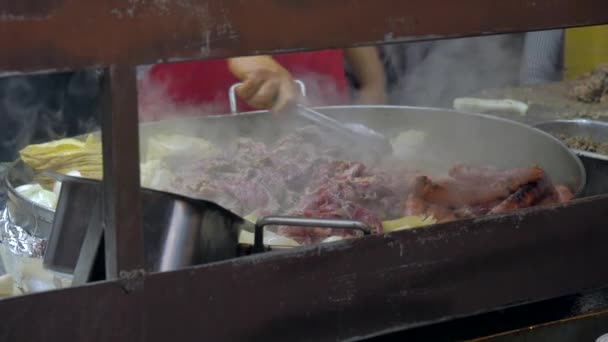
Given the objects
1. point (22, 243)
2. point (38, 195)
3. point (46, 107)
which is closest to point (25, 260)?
point (22, 243)

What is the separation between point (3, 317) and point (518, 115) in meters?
Answer: 3.18

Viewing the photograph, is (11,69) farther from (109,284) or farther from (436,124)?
(436,124)

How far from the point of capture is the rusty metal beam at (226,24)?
1234 mm

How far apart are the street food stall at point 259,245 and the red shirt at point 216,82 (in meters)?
1.96

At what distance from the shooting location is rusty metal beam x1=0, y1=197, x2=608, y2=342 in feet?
4.68

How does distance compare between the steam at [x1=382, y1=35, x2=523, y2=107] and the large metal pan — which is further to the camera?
the steam at [x1=382, y1=35, x2=523, y2=107]

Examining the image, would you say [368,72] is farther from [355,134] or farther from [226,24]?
[226,24]

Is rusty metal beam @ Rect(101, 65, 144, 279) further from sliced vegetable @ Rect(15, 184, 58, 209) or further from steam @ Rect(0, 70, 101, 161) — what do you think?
steam @ Rect(0, 70, 101, 161)

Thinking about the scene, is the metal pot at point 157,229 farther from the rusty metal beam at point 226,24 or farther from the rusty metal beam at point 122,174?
the rusty metal beam at point 226,24

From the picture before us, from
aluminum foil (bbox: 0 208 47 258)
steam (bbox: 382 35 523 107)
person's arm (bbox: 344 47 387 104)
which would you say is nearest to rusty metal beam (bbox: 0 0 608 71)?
aluminum foil (bbox: 0 208 47 258)

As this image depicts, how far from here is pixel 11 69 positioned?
3.98ft

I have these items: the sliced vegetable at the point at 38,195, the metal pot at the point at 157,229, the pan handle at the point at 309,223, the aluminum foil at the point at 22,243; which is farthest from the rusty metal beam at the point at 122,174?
the sliced vegetable at the point at 38,195

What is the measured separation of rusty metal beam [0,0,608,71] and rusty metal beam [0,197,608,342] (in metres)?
0.41

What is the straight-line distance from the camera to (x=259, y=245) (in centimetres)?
181
